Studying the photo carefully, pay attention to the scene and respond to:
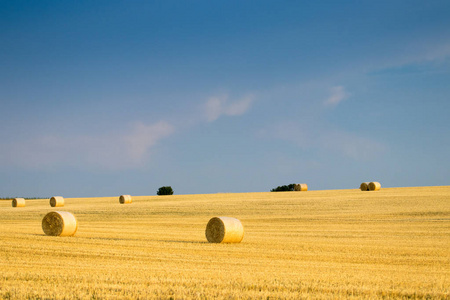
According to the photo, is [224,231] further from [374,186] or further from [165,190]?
[165,190]

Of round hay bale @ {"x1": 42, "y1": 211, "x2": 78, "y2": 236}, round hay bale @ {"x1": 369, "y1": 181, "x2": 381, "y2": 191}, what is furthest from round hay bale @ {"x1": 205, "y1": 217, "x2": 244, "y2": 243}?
round hay bale @ {"x1": 369, "y1": 181, "x2": 381, "y2": 191}

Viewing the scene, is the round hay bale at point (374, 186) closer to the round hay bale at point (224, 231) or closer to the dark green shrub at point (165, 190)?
the dark green shrub at point (165, 190)

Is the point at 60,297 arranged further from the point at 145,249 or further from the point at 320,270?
the point at 145,249

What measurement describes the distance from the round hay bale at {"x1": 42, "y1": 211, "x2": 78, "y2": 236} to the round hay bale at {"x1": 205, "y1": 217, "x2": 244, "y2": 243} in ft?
17.7

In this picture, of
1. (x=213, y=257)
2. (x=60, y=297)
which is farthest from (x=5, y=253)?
(x=60, y=297)

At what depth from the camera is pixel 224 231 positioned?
664 inches

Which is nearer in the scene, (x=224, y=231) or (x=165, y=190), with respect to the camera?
(x=224, y=231)

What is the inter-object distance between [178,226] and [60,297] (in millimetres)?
17765

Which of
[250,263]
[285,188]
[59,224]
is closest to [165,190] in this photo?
[285,188]

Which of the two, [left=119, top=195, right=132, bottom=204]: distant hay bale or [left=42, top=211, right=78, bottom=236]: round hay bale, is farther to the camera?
[left=119, top=195, right=132, bottom=204]: distant hay bale

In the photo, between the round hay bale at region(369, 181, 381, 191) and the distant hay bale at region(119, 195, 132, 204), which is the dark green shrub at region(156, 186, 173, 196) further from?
the round hay bale at region(369, 181, 381, 191)

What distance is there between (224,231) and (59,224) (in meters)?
6.43

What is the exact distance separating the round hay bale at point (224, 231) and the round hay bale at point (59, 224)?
5390 millimetres

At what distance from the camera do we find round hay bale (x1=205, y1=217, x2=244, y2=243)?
16.9m
